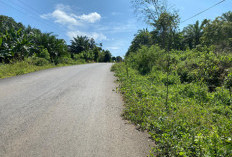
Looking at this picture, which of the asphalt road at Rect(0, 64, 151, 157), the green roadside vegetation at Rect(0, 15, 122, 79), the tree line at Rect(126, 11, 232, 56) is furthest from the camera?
the tree line at Rect(126, 11, 232, 56)

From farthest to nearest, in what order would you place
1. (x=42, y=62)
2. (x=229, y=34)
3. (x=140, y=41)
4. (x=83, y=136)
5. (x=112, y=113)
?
(x=140, y=41)
(x=229, y=34)
(x=42, y=62)
(x=112, y=113)
(x=83, y=136)

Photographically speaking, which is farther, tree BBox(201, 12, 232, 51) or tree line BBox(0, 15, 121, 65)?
tree BBox(201, 12, 232, 51)

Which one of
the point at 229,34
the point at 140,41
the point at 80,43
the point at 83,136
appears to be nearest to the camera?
the point at 83,136

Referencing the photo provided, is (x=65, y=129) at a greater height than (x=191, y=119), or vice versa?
(x=191, y=119)

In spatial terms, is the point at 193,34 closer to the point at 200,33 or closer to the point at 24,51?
the point at 200,33

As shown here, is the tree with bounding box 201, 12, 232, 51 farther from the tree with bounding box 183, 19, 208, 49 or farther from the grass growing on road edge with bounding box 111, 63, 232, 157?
the grass growing on road edge with bounding box 111, 63, 232, 157

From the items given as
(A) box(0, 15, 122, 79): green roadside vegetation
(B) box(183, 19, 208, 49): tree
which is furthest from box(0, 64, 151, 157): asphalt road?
(B) box(183, 19, 208, 49): tree

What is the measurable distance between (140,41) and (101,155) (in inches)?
1969

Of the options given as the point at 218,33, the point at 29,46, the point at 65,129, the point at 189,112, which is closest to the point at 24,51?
the point at 29,46

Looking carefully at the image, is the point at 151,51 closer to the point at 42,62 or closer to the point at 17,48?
the point at 42,62

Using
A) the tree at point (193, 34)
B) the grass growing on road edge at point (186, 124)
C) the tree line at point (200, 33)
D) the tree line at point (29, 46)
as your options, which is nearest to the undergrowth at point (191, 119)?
the grass growing on road edge at point (186, 124)

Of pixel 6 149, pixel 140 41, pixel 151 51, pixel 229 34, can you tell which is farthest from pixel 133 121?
pixel 140 41

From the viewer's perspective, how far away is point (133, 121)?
3580mm

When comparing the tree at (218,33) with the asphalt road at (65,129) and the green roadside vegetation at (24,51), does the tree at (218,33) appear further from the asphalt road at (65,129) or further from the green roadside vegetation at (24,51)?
the asphalt road at (65,129)
